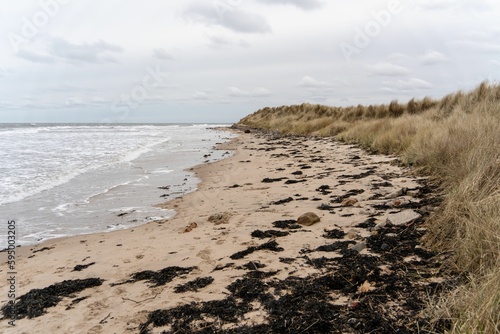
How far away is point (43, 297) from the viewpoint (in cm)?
339

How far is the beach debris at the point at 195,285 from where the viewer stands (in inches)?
128

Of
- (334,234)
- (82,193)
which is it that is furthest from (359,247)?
(82,193)

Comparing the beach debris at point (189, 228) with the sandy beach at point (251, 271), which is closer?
the sandy beach at point (251, 271)

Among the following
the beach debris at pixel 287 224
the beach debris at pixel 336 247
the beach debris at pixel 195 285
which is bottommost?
the beach debris at pixel 195 285

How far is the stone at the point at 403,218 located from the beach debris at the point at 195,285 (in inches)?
86.7

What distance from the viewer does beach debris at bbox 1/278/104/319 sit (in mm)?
3191

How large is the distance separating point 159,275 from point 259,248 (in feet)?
3.65

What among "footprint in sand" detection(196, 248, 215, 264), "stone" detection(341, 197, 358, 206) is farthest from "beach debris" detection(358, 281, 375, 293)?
"stone" detection(341, 197, 358, 206)

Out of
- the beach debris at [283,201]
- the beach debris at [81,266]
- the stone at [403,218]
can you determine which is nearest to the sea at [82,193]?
the beach debris at [81,266]

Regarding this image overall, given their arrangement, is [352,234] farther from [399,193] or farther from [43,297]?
[43,297]

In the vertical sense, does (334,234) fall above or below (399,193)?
below

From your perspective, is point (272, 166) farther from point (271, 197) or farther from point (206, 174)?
point (271, 197)

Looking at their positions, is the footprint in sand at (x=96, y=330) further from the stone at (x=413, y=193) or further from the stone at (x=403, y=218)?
the stone at (x=413, y=193)

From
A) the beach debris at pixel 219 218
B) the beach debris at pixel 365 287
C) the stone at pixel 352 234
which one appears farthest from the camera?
the beach debris at pixel 219 218
